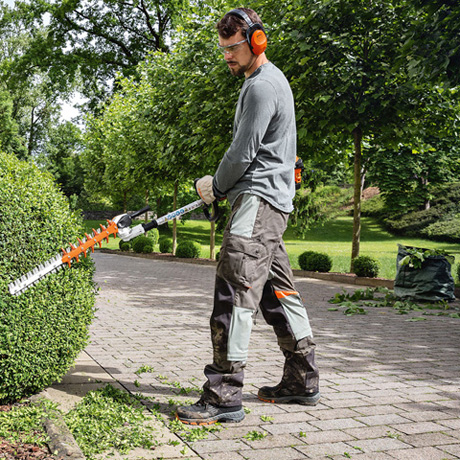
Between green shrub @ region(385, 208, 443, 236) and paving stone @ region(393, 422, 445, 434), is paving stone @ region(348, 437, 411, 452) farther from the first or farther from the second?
green shrub @ region(385, 208, 443, 236)

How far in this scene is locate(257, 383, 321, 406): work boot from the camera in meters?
4.07

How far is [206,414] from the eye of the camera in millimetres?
3600

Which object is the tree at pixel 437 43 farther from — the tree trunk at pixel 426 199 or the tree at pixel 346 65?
the tree trunk at pixel 426 199

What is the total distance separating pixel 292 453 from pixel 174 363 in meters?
2.24

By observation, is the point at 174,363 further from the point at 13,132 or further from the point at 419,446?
the point at 13,132

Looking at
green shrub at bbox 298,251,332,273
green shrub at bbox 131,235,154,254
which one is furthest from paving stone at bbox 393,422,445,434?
green shrub at bbox 131,235,154,254

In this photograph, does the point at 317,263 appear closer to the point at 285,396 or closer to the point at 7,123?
the point at 285,396

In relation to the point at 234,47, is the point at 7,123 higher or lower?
higher

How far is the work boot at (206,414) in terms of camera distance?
3.59 m

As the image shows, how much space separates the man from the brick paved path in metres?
0.30

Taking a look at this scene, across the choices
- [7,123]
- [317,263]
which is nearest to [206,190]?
[317,263]

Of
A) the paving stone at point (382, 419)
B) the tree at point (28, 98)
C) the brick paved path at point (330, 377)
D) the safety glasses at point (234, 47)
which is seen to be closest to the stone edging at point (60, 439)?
the brick paved path at point (330, 377)

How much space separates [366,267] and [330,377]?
8.67 m

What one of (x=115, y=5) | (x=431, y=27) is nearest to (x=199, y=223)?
(x=115, y=5)
